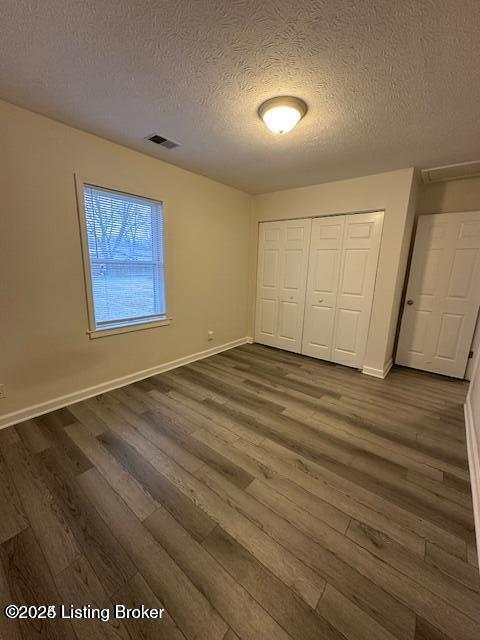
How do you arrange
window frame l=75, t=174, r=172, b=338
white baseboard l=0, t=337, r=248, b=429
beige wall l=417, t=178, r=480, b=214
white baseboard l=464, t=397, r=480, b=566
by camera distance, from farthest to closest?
1. beige wall l=417, t=178, r=480, b=214
2. window frame l=75, t=174, r=172, b=338
3. white baseboard l=0, t=337, r=248, b=429
4. white baseboard l=464, t=397, r=480, b=566

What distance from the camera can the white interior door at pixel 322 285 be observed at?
3475 mm

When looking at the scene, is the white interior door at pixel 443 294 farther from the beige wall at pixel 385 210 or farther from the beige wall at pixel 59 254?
the beige wall at pixel 59 254

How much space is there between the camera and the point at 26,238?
6.73 feet

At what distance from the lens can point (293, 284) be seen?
3.96 meters

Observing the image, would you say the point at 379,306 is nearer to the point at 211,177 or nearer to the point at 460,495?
the point at 460,495

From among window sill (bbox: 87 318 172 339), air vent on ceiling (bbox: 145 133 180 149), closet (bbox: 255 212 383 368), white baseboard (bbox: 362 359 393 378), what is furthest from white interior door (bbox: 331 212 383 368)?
window sill (bbox: 87 318 172 339)

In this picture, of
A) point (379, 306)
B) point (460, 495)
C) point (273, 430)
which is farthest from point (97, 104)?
point (460, 495)

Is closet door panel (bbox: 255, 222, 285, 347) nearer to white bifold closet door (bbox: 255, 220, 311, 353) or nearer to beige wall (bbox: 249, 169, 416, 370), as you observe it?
white bifold closet door (bbox: 255, 220, 311, 353)

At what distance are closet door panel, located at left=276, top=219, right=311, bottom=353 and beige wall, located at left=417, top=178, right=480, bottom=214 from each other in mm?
1505

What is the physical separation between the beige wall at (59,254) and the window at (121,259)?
102mm

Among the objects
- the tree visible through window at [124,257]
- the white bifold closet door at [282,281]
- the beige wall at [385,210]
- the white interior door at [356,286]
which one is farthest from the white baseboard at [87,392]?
the beige wall at [385,210]

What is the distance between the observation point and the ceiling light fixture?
173cm

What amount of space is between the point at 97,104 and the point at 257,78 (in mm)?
1203

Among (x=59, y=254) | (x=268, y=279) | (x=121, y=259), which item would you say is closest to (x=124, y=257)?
(x=121, y=259)
